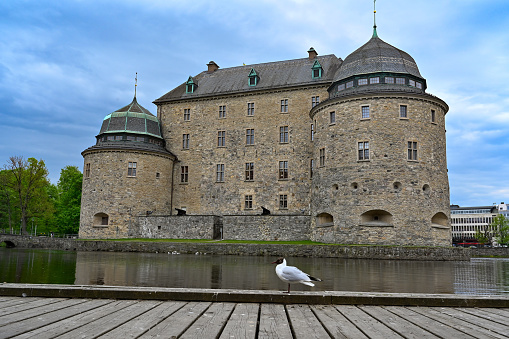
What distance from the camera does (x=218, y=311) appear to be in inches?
194

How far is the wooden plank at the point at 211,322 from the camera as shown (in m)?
3.80

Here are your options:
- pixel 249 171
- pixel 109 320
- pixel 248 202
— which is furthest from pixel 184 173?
pixel 109 320

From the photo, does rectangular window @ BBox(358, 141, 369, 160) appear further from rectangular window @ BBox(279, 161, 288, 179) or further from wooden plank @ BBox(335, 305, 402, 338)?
wooden plank @ BBox(335, 305, 402, 338)

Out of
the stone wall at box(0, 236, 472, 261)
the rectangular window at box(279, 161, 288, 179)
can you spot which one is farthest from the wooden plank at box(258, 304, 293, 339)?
the rectangular window at box(279, 161, 288, 179)

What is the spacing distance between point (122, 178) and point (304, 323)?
3616 centimetres

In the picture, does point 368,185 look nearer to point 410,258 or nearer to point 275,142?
point 410,258

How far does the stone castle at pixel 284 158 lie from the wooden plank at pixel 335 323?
81.3ft

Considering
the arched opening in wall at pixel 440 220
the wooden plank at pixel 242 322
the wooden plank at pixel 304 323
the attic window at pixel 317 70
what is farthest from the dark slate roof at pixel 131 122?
the wooden plank at pixel 304 323

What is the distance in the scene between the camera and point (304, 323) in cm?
437

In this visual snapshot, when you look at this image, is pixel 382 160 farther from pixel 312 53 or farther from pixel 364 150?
pixel 312 53

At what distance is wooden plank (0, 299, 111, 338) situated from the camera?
3.75 m

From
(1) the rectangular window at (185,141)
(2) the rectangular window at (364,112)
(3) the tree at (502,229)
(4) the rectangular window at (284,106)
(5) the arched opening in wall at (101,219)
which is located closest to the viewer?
(2) the rectangular window at (364,112)

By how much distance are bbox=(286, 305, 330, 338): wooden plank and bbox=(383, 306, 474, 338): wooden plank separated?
105 cm

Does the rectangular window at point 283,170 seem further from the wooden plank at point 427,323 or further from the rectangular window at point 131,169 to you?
the wooden plank at point 427,323
